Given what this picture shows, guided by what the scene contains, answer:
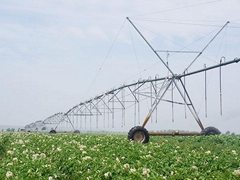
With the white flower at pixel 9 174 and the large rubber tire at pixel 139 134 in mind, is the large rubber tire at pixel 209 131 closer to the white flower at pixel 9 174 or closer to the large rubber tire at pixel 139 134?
the large rubber tire at pixel 139 134

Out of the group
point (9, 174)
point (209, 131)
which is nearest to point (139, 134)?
point (209, 131)

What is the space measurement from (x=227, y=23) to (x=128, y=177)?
17.9 meters

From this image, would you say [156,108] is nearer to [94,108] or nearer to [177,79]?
[177,79]

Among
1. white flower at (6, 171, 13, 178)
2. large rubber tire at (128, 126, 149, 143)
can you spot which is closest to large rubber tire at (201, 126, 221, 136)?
large rubber tire at (128, 126, 149, 143)

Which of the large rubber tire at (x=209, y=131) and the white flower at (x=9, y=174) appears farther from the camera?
the large rubber tire at (x=209, y=131)

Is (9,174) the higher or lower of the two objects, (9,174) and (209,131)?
the lower

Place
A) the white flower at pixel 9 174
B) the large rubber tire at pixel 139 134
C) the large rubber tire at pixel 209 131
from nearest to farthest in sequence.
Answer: the white flower at pixel 9 174 → the large rubber tire at pixel 139 134 → the large rubber tire at pixel 209 131

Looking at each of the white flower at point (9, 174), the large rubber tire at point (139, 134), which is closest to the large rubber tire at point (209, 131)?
the large rubber tire at point (139, 134)

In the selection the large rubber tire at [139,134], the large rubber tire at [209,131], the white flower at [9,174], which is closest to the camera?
the white flower at [9,174]

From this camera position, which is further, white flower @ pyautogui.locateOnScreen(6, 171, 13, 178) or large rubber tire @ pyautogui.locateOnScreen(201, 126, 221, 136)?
large rubber tire @ pyautogui.locateOnScreen(201, 126, 221, 136)

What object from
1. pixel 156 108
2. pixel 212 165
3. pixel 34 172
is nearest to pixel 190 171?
pixel 212 165

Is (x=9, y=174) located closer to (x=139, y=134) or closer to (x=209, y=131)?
(x=139, y=134)

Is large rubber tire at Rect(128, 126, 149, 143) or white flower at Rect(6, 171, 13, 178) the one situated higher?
large rubber tire at Rect(128, 126, 149, 143)

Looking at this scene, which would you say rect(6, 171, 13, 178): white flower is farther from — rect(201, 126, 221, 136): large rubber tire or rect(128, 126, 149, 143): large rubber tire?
rect(201, 126, 221, 136): large rubber tire
